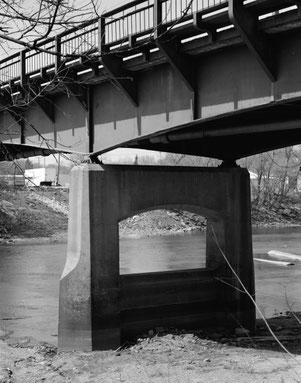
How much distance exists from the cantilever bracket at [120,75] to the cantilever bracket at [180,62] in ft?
5.95

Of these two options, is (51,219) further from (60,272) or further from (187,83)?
(187,83)

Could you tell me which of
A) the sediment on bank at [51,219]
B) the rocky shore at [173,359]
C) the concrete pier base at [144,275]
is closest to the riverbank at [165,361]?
the rocky shore at [173,359]

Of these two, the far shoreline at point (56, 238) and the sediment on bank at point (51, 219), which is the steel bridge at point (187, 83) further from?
the sediment on bank at point (51, 219)

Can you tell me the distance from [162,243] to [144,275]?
28.3 metres

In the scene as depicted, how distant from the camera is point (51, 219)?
184 feet

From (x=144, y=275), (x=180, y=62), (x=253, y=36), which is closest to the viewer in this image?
(x=253, y=36)

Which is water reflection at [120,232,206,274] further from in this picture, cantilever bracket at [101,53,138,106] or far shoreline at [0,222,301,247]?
cantilever bracket at [101,53,138,106]

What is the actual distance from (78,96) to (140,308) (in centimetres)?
588

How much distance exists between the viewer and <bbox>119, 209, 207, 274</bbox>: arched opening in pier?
Result: 31188 millimetres

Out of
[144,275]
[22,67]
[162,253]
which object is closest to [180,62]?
[144,275]

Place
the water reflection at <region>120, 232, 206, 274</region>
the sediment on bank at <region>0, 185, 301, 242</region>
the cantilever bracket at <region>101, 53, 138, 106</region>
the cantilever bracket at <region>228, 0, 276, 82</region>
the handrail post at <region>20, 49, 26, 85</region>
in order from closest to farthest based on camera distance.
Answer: the cantilever bracket at <region>228, 0, 276, 82</region> → the cantilever bracket at <region>101, 53, 138, 106</region> → the handrail post at <region>20, 49, 26, 85</region> → the water reflection at <region>120, 232, 206, 274</region> → the sediment on bank at <region>0, 185, 301, 242</region>

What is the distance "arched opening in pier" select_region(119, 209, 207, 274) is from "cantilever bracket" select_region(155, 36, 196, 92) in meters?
12.0

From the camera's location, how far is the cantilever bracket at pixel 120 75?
14.6m

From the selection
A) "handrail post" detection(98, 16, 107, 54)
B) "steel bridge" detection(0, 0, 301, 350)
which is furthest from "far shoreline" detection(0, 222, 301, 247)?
"handrail post" detection(98, 16, 107, 54)
